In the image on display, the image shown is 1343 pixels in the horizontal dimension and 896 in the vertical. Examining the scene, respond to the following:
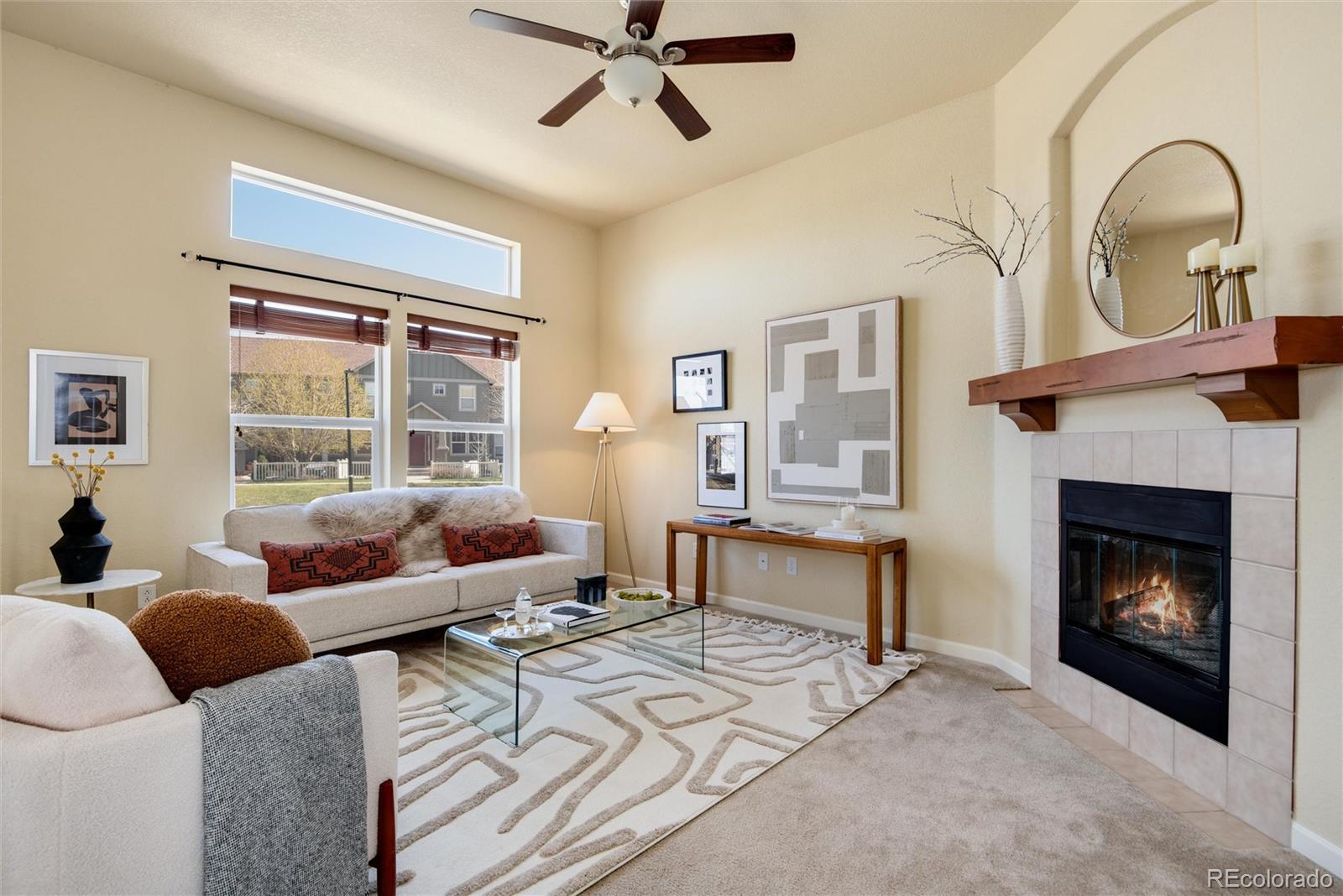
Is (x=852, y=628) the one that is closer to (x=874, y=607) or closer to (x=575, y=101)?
(x=874, y=607)

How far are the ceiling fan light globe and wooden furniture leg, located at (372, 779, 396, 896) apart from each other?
2.37 metres

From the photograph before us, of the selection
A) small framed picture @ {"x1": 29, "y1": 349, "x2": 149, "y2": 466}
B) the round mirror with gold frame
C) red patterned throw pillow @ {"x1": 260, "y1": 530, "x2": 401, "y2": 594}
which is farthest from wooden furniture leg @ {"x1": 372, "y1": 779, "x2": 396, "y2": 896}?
the round mirror with gold frame

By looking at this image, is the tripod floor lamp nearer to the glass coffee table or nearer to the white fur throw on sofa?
the white fur throw on sofa

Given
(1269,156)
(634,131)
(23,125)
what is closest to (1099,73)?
(1269,156)

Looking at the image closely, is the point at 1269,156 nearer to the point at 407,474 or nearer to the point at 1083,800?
the point at 1083,800

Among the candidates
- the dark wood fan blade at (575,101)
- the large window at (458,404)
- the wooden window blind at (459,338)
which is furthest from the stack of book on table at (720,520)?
the dark wood fan blade at (575,101)

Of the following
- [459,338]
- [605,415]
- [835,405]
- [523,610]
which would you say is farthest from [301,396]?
[835,405]

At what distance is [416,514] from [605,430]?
1465 millimetres

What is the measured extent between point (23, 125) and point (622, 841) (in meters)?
3.94

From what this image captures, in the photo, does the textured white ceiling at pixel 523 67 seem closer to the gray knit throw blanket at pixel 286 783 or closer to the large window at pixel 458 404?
the large window at pixel 458 404

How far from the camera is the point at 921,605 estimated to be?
3520 millimetres

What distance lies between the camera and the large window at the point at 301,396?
11.6 ft

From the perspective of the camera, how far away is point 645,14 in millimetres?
2191

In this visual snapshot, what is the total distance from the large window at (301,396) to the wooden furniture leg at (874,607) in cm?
304
